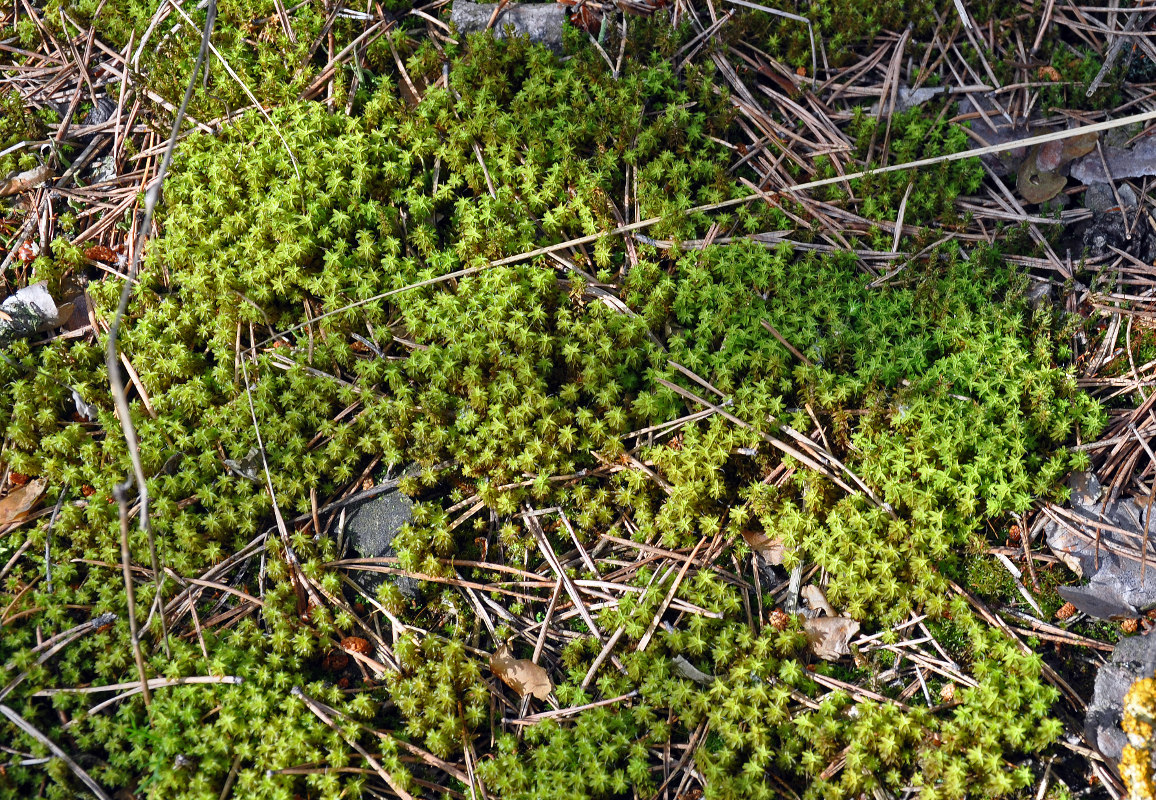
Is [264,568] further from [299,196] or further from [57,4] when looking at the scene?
[57,4]

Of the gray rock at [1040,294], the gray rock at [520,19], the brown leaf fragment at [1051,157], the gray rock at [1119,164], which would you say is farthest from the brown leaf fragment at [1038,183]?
the gray rock at [520,19]

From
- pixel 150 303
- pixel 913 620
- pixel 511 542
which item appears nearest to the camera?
pixel 913 620

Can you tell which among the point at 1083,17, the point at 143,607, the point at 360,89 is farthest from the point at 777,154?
the point at 143,607

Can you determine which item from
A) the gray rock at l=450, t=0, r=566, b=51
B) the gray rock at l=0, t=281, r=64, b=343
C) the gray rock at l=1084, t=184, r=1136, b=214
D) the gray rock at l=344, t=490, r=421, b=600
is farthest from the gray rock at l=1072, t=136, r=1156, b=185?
the gray rock at l=0, t=281, r=64, b=343

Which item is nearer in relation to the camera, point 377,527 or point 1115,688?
point 1115,688

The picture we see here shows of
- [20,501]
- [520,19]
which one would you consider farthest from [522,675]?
[520,19]

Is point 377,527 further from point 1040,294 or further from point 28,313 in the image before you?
point 1040,294
